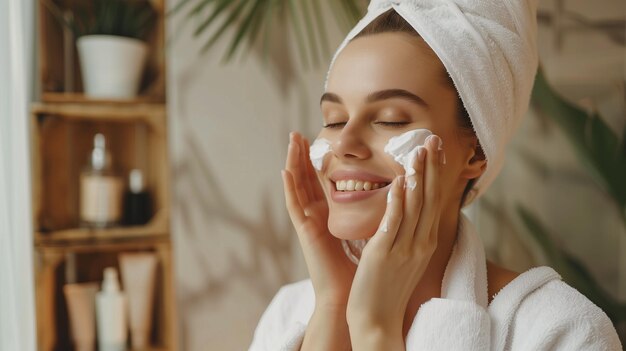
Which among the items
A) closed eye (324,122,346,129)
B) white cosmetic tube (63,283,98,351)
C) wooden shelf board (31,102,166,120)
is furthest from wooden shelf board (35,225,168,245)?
closed eye (324,122,346,129)

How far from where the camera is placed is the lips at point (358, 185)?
0.67m

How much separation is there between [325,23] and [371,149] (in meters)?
0.83

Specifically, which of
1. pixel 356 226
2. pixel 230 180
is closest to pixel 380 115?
pixel 356 226

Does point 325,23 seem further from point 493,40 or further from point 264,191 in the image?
point 493,40

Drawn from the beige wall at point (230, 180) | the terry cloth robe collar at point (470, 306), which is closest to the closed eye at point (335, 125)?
the terry cloth robe collar at point (470, 306)

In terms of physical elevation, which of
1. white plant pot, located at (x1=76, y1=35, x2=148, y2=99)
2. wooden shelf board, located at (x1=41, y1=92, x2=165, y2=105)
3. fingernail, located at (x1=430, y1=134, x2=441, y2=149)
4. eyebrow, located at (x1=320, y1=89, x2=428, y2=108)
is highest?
white plant pot, located at (x1=76, y1=35, x2=148, y2=99)

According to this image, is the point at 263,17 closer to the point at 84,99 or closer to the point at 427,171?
the point at 84,99

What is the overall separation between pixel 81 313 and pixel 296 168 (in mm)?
770

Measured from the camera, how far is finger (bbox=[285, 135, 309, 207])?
0.78 meters

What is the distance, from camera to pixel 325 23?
142 centimetres

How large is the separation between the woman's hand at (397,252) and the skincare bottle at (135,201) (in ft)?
2.79

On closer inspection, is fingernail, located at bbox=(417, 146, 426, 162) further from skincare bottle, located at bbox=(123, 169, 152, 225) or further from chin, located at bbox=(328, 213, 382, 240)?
skincare bottle, located at bbox=(123, 169, 152, 225)

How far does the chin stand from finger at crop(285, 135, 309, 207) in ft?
0.38

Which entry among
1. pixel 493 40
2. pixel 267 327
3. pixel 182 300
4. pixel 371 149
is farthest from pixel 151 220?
pixel 493 40
